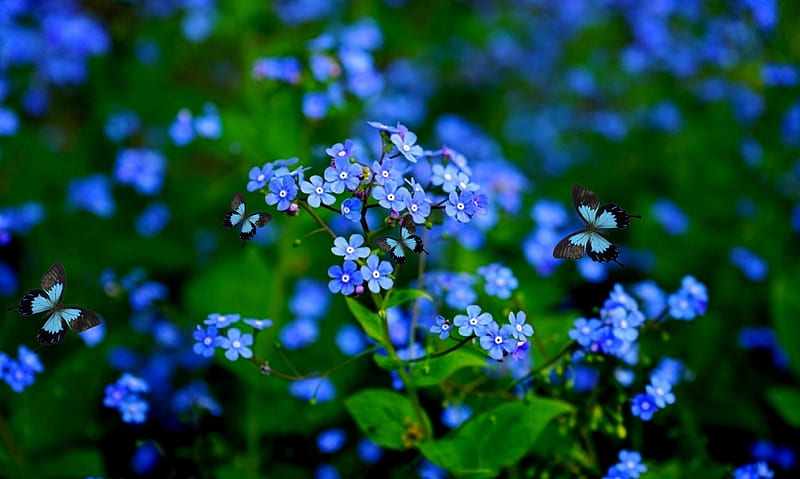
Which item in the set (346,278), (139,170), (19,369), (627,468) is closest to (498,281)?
(627,468)

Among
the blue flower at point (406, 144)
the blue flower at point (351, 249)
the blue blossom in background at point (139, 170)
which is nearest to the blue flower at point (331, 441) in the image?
the blue flower at point (351, 249)

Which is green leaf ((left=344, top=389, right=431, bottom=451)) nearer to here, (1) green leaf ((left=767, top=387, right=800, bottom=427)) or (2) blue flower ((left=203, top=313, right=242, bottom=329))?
(2) blue flower ((left=203, top=313, right=242, bottom=329))

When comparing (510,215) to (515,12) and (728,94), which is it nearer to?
(728,94)

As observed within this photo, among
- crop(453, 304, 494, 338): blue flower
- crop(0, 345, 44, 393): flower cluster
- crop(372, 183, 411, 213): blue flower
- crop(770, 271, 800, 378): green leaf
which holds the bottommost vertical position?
crop(0, 345, 44, 393): flower cluster

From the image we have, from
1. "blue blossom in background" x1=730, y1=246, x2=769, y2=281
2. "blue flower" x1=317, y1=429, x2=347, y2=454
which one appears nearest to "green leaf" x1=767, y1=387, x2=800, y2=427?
"blue blossom in background" x1=730, y1=246, x2=769, y2=281

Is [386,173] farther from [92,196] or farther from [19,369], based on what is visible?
[92,196]
